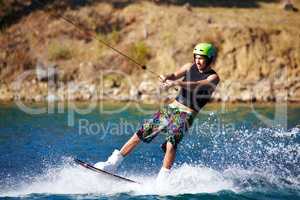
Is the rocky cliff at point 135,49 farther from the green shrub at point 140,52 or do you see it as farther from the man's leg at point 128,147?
the man's leg at point 128,147

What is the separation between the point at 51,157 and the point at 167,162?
3.52 meters

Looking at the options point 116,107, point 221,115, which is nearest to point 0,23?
point 116,107

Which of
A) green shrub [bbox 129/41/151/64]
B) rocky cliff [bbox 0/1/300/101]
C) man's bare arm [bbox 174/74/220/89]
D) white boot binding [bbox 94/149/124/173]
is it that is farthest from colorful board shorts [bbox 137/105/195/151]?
green shrub [bbox 129/41/151/64]

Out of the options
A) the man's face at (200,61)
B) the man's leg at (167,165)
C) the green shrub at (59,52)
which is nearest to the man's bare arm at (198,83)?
the man's face at (200,61)

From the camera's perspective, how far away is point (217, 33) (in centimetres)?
2744

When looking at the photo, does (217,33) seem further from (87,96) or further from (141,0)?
(87,96)

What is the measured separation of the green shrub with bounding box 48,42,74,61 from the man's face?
59.0 ft

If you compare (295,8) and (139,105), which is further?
(295,8)

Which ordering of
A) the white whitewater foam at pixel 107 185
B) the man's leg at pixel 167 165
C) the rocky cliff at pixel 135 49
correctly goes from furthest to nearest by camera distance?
the rocky cliff at pixel 135 49, the man's leg at pixel 167 165, the white whitewater foam at pixel 107 185

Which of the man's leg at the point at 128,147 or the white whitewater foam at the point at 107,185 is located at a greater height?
the man's leg at the point at 128,147

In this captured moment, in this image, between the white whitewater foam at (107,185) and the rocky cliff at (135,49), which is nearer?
the white whitewater foam at (107,185)

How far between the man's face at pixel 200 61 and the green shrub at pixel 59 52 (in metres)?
18.0

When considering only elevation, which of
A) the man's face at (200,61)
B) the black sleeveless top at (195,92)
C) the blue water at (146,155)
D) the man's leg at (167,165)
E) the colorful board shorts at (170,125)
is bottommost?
the blue water at (146,155)

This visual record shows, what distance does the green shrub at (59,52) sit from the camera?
1063 inches
